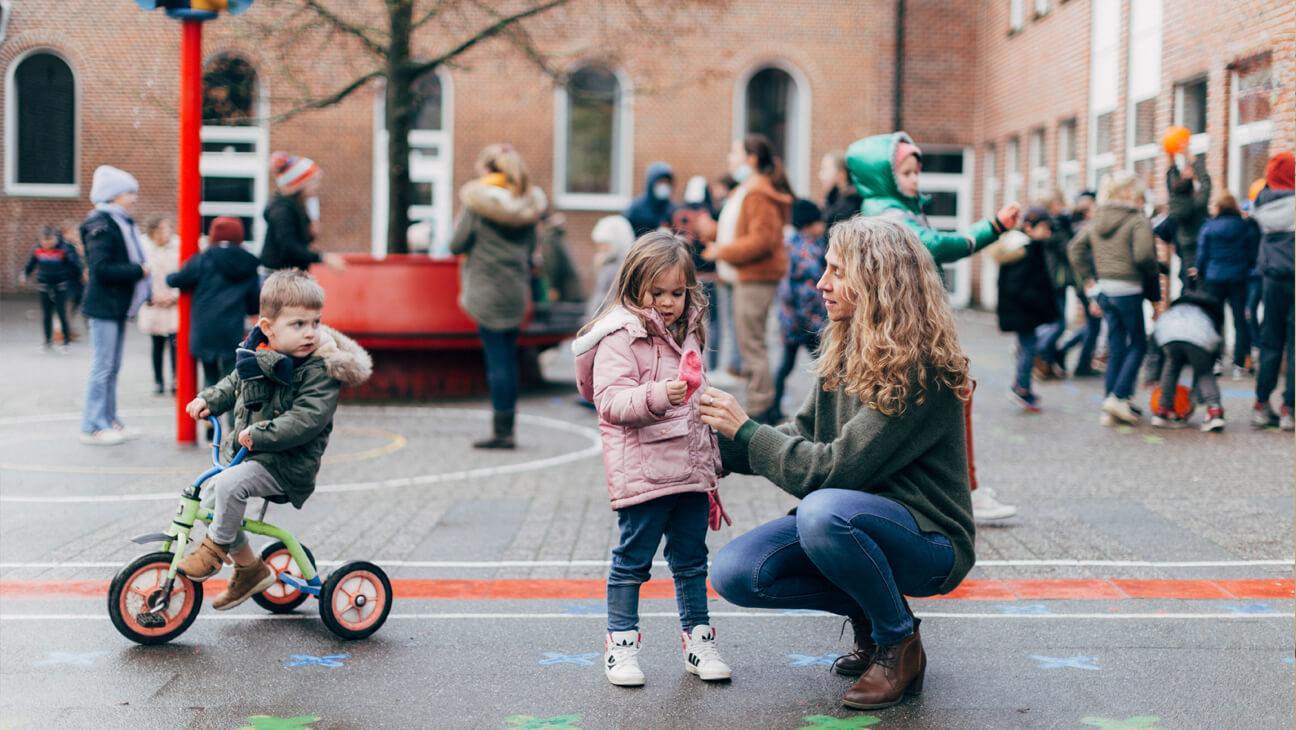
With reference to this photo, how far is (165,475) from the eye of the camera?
330 inches

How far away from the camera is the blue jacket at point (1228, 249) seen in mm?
11422

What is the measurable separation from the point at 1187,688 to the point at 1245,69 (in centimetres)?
1204

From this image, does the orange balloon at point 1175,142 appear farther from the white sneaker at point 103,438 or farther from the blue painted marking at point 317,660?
the blue painted marking at point 317,660

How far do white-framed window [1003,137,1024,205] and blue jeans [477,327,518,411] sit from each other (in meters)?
17.7

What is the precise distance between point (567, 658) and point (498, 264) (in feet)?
17.0

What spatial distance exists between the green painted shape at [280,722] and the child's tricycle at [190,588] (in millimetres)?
824

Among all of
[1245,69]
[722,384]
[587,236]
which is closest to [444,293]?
[722,384]

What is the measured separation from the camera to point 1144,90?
18.0 metres

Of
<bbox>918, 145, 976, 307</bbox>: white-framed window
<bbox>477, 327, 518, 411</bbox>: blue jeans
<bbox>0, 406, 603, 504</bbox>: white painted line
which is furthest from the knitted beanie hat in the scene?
<bbox>918, 145, 976, 307</bbox>: white-framed window

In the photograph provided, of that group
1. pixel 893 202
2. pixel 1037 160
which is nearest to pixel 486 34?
pixel 893 202

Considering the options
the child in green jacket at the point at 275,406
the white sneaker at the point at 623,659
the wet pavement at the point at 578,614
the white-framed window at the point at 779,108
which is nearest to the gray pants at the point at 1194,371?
the wet pavement at the point at 578,614

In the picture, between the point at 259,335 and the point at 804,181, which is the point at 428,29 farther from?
the point at 259,335

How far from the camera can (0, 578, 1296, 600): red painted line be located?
559 cm

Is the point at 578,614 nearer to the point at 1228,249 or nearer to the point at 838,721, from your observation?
the point at 838,721
